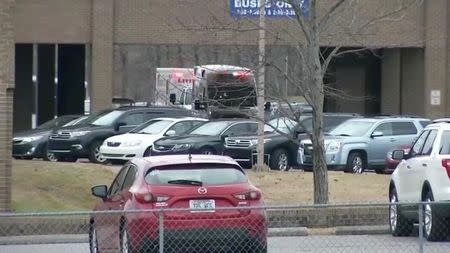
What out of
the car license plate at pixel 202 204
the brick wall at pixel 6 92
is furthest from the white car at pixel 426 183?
the brick wall at pixel 6 92

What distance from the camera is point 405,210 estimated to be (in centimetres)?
1658

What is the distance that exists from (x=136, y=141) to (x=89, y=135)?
2022 millimetres

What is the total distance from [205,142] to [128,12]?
1206 centimetres

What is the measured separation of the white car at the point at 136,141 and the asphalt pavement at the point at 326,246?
45.9 ft

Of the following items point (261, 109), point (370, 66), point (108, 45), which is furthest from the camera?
point (370, 66)

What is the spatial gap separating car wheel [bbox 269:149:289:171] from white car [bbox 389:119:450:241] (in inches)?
477

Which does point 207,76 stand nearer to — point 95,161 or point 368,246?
point 95,161

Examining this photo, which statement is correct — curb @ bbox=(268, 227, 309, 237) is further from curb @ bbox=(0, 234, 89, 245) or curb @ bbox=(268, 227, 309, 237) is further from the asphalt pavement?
curb @ bbox=(0, 234, 89, 245)

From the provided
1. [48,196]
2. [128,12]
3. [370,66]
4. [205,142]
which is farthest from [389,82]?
[48,196]

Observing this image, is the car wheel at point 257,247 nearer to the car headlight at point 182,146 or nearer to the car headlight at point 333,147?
the car headlight at point 333,147

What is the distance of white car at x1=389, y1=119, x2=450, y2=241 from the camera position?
618 inches

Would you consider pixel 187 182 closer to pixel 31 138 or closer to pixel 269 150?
pixel 269 150

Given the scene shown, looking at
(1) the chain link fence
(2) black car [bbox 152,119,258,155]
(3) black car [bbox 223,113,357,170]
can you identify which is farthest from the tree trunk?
(3) black car [bbox 223,113,357,170]

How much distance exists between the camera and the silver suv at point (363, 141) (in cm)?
2972
